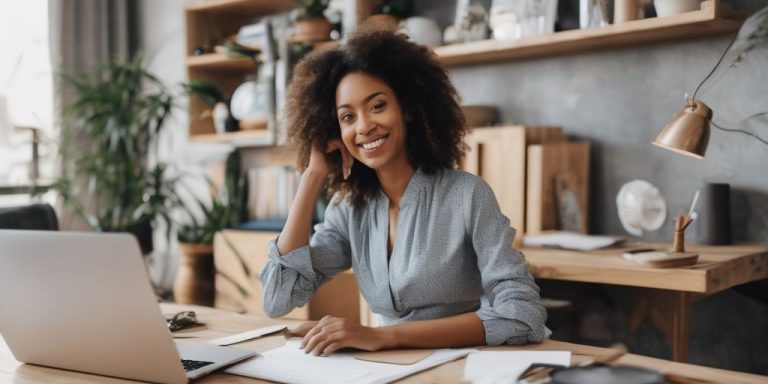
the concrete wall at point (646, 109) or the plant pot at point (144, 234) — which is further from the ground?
the concrete wall at point (646, 109)

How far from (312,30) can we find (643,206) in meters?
1.54

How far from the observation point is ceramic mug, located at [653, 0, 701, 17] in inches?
90.8

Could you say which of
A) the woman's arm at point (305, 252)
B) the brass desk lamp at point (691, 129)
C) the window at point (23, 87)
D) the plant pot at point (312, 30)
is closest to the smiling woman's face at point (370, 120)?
the woman's arm at point (305, 252)

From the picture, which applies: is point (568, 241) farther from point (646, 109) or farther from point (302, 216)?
point (302, 216)

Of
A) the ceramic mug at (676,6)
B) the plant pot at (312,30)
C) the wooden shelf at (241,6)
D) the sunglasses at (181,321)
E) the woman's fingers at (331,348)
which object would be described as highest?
the wooden shelf at (241,6)

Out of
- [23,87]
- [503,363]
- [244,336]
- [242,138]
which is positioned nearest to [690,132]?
[503,363]

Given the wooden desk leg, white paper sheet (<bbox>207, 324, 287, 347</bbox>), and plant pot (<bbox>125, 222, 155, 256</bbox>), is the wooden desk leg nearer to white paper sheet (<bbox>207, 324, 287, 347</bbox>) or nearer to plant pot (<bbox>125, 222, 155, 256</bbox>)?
white paper sheet (<bbox>207, 324, 287, 347</bbox>)

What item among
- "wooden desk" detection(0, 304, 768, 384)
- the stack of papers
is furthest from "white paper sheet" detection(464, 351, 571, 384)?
the stack of papers

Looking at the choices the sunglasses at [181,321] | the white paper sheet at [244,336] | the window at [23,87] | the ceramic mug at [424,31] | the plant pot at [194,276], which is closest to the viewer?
the white paper sheet at [244,336]

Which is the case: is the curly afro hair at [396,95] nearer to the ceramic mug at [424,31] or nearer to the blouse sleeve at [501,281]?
the blouse sleeve at [501,281]

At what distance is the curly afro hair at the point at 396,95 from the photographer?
1.65m

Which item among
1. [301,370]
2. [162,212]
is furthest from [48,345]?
[162,212]

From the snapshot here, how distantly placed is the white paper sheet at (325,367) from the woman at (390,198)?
301 millimetres

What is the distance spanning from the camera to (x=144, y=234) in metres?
3.82
